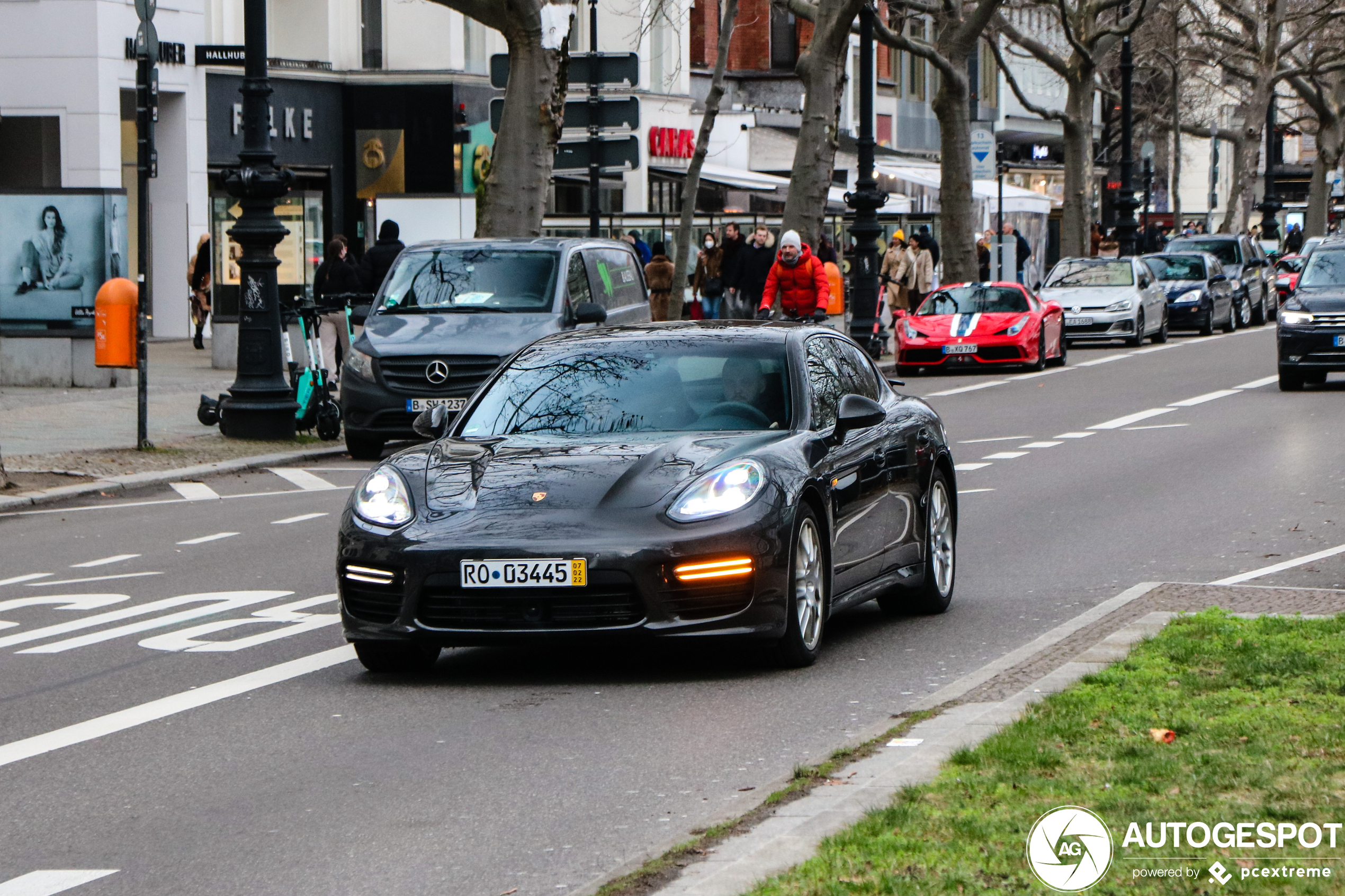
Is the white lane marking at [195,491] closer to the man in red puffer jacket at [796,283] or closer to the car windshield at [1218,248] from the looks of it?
the man in red puffer jacket at [796,283]

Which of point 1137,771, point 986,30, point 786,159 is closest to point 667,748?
point 1137,771

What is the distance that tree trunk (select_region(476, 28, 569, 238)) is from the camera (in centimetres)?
2536

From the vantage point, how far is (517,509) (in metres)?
8.66

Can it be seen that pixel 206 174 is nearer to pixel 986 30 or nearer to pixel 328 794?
pixel 986 30

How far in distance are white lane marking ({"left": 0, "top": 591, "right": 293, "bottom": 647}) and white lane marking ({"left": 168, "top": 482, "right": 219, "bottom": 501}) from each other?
529 centimetres

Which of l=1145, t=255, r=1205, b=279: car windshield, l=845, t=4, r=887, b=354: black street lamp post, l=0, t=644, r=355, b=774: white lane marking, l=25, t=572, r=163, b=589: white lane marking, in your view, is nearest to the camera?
l=0, t=644, r=355, b=774: white lane marking

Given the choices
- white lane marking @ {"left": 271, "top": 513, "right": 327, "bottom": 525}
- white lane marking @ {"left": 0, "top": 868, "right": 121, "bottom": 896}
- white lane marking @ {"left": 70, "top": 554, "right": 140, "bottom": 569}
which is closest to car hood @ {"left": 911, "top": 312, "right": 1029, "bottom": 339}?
white lane marking @ {"left": 271, "top": 513, "right": 327, "bottom": 525}

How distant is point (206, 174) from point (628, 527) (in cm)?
3168

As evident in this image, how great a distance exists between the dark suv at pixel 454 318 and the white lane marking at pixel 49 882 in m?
12.8

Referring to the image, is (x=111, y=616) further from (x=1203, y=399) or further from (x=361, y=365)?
(x=1203, y=399)

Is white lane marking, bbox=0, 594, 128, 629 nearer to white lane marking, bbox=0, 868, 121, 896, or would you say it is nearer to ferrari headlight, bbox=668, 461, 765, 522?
Answer: ferrari headlight, bbox=668, 461, 765, 522

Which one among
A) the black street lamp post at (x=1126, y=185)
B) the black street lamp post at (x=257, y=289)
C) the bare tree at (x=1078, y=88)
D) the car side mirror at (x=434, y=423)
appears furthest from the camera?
the black street lamp post at (x=1126, y=185)

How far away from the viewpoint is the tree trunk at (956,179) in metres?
41.4

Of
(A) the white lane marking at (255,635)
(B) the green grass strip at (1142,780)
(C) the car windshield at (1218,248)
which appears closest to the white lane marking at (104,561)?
(A) the white lane marking at (255,635)
